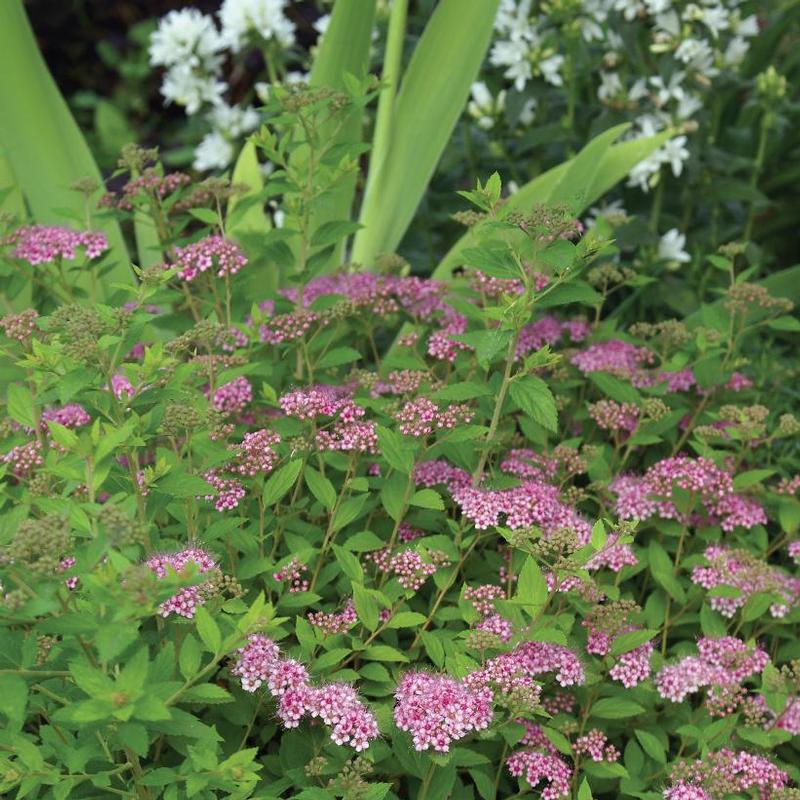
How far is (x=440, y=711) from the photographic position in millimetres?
1194

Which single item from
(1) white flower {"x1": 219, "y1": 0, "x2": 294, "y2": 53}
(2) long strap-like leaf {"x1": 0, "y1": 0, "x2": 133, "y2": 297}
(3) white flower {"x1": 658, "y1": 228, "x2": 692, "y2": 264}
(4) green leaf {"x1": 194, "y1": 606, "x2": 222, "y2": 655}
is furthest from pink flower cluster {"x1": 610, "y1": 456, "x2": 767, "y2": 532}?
(1) white flower {"x1": 219, "y1": 0, "x2": 294, "y2": 53}

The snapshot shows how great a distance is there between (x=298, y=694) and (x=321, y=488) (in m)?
0.32

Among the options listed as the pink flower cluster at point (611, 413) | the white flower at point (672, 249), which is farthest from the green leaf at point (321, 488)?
the white flower at point (672, 249)

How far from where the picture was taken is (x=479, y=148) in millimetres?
2758

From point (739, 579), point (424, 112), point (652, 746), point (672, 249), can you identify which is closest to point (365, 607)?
point (652, 746)

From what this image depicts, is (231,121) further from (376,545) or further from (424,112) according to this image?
(376,545)

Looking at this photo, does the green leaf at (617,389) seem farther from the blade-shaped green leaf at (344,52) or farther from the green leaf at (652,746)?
the blade-shaped green leaf at (344,52)

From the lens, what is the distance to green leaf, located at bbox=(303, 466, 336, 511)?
4.78 feet

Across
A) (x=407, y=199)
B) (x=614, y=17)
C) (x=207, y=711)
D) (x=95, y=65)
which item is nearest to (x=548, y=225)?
(x=207, y=711)

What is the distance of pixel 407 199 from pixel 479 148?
498 mm

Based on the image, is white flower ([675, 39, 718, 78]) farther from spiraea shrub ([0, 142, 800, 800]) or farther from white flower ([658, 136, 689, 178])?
spiraea shrub ([0, 142, 800, 800])

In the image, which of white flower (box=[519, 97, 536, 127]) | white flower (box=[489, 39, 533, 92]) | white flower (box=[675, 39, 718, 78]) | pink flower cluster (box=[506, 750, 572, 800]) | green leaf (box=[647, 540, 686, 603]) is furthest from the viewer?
white flower (box=[519, 97, 536, 127])

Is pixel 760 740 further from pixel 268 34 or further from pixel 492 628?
pixel 268 34

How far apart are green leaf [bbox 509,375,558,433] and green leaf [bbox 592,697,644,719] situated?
1.15 feet
